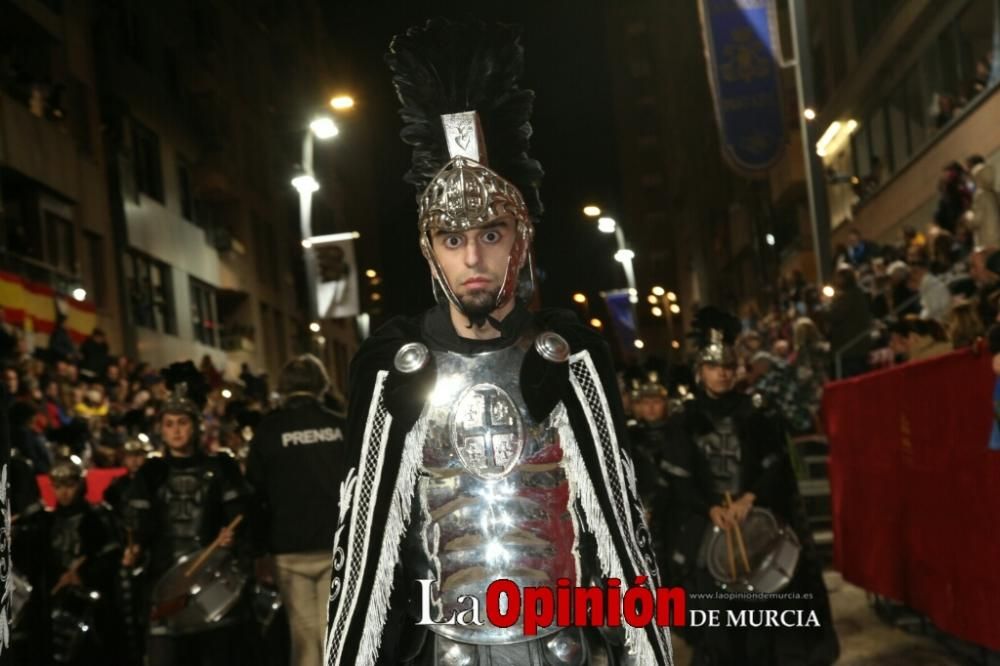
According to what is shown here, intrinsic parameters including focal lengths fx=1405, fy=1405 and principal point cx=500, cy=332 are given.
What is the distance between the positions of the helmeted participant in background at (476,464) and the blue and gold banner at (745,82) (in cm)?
1511

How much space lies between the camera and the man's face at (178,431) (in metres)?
9.14

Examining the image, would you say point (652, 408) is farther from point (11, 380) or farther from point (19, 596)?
point (11, 380)

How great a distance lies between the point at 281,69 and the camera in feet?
181

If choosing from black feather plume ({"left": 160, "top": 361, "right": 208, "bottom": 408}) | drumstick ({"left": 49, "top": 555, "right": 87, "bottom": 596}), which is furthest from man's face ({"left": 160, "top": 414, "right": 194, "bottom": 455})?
drumstick ({"left": 49, "top": 555, "right": 87, "bottom": 596})

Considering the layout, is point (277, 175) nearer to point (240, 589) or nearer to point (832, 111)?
point (832, 111)

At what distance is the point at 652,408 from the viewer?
12703 millimetres

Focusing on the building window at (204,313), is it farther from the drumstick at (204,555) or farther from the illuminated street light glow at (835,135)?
Result: the drumstick at (204,555)

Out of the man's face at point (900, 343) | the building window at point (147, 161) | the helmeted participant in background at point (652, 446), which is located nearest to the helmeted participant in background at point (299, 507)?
the helmeted participant in background at point (652, 446)

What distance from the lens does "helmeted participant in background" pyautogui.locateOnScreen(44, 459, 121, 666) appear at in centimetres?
1070

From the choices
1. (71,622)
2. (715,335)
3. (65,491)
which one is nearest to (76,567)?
(71,622)

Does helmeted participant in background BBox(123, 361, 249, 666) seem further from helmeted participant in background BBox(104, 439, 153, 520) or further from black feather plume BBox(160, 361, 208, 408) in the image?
helmeted participant in background BBox(104, 439, 153, 520)

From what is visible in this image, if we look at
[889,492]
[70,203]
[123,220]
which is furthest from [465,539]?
[123,220]

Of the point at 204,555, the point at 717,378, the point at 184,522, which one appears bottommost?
the point at 204,555

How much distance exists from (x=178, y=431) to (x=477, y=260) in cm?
480
